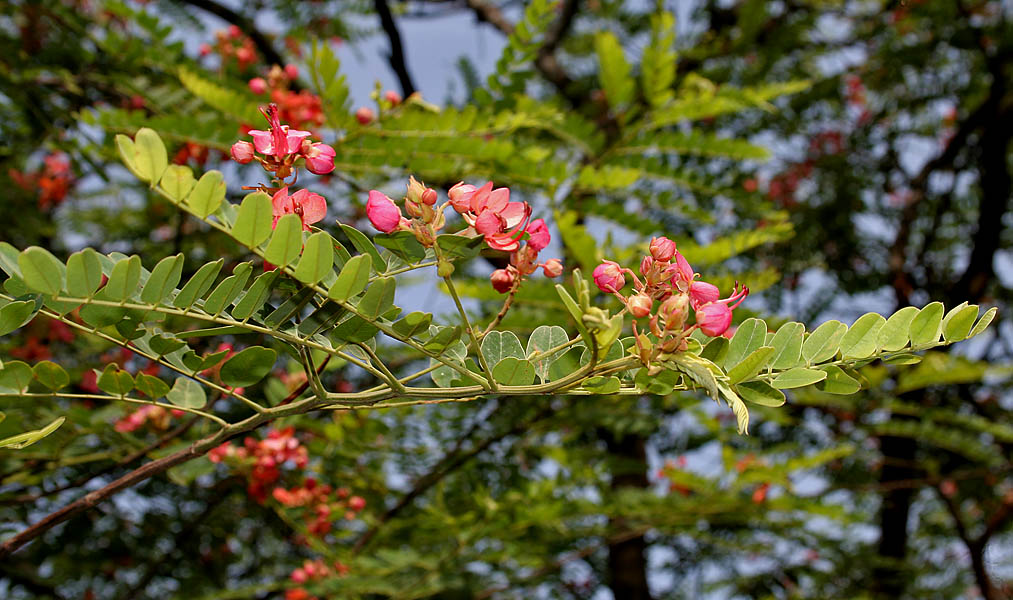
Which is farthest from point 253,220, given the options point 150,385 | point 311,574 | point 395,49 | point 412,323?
point 395,49

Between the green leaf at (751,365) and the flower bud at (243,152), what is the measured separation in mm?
459

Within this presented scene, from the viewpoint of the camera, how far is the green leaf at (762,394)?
66 cm

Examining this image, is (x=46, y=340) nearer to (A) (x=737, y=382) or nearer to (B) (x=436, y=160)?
(B) (x=436, y=160)

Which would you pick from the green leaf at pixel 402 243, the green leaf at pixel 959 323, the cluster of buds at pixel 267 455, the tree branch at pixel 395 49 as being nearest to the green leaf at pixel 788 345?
the green leaf at pixel 959 323

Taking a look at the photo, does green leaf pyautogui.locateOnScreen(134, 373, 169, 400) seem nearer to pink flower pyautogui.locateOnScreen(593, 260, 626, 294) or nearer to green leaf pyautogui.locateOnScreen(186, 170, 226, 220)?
green leaf pyautogui.locateOnScreen(186, 170, 226, 220)

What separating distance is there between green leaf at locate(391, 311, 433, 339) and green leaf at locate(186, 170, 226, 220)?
182 millimetres

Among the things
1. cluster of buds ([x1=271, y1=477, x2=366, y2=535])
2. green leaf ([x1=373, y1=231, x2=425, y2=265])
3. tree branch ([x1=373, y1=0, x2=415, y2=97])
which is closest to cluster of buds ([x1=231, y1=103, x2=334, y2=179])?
green leaf ([x1=373, y1=231, x2=425, y2=265])

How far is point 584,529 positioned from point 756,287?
1045 mm

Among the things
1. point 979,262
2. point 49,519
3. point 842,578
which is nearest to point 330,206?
point 49,519

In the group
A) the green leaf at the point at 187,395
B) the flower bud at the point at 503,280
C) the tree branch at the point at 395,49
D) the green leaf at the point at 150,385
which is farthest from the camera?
the tree branch at the point at 395,49

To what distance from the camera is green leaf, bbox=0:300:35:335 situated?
616 mm

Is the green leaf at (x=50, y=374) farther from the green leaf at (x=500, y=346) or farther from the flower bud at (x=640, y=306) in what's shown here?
the flower bud at (x=640, y=306)

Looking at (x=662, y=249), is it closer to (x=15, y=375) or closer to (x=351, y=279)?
(x=351, y=279)

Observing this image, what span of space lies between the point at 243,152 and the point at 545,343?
0.33m
